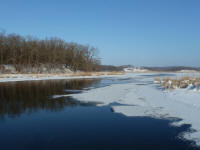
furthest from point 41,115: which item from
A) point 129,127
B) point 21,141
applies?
point 129,127

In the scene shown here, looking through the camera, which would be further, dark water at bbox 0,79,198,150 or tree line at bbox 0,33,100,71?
tree line at bbox 0,33,100,71

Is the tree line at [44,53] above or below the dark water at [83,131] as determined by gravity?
above

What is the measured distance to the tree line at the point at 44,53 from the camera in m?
52.8

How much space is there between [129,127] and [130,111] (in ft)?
7.62

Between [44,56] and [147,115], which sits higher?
[44,56]

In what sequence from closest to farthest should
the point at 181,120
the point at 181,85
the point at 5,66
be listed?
the point at 181,120 < the point at 181,85 < the point at 5,66

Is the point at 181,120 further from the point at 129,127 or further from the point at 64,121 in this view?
the point at 64,121

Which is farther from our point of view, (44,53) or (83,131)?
(44,53)

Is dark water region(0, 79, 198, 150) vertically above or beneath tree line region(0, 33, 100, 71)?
beneath

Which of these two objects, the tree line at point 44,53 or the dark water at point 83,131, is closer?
the dark water at point 83,131

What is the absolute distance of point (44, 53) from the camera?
191ft

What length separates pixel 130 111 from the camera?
879 cm

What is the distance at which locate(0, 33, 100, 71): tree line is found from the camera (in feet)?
173

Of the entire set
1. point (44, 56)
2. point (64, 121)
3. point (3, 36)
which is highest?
point (3, 36)
